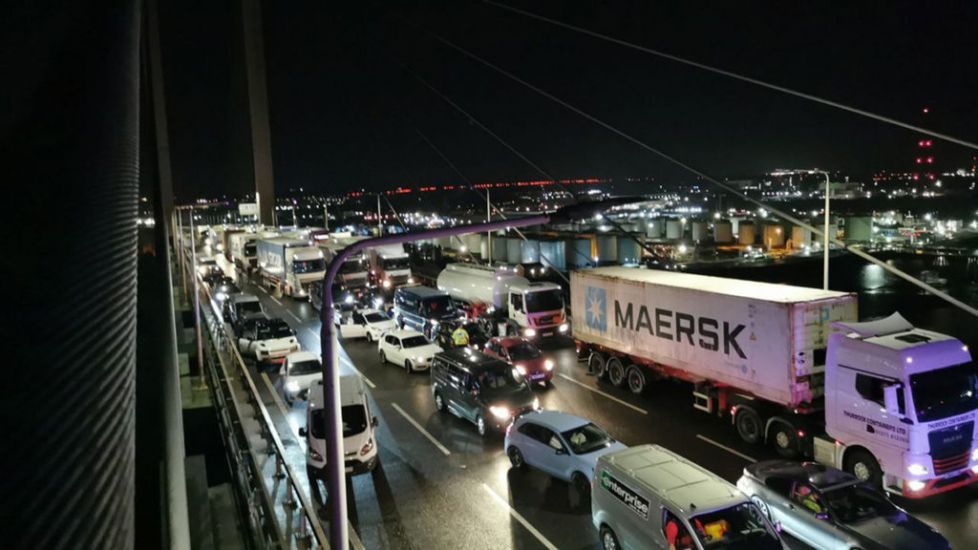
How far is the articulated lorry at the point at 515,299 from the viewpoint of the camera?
24281 millimetres

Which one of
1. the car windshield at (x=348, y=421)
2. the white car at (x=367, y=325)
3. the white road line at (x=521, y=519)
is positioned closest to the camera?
the white road line at (x=521, y=519)

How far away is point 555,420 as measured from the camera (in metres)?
12.3

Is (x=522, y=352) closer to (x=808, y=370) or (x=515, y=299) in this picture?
(x=515, y=299)

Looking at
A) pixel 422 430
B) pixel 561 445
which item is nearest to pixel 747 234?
pixel 422 430

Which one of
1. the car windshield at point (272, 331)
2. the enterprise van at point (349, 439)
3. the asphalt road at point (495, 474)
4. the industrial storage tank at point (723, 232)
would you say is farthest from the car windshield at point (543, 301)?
the industrial storage tank at point (723, 232)

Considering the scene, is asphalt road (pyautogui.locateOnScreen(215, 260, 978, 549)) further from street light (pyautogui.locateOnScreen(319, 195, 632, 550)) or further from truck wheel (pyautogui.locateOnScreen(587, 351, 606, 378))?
street light (pyautogui.locateOnScreen(319, 195, 632, 550))

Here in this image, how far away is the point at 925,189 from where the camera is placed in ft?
423

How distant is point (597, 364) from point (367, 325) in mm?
9711

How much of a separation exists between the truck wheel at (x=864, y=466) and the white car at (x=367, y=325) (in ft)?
53.7

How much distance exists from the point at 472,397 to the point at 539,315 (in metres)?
9.69

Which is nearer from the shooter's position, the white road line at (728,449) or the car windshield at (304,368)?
the white road line at (728,449)

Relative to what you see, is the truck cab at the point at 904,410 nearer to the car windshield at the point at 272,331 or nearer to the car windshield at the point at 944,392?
the car windshield at the point at 944,392

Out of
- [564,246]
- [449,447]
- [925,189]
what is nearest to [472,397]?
[449,447]

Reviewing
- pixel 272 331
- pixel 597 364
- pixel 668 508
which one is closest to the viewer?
pixel 668 508
